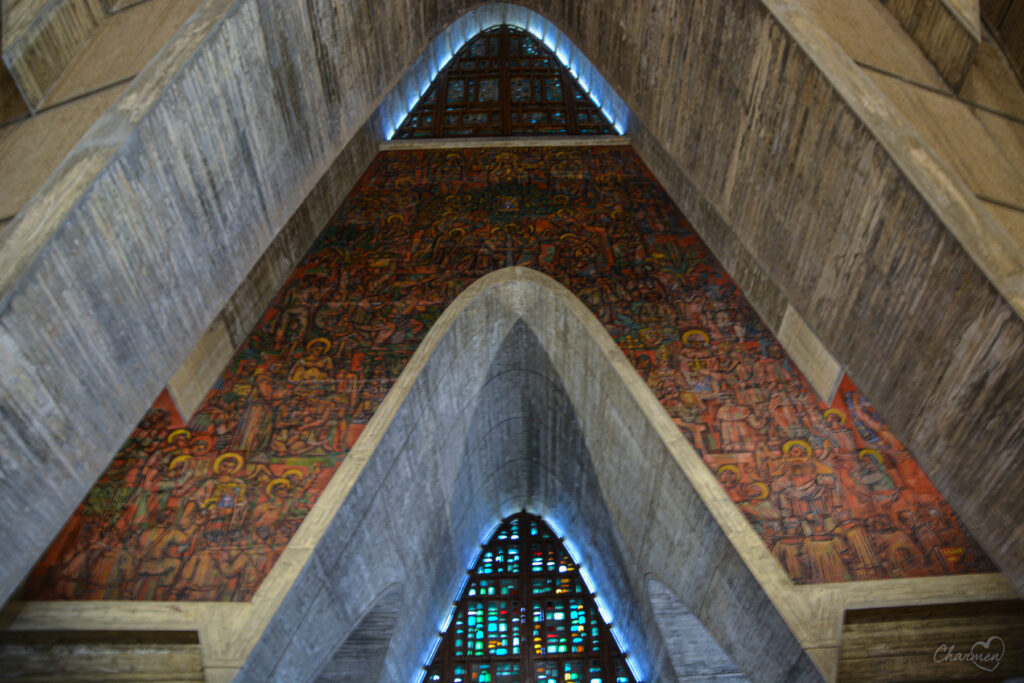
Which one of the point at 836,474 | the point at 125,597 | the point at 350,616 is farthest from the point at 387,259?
the point at 836,474

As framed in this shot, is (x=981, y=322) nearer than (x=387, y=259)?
Yes

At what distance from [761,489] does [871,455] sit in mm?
828

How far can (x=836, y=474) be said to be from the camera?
4934 mm

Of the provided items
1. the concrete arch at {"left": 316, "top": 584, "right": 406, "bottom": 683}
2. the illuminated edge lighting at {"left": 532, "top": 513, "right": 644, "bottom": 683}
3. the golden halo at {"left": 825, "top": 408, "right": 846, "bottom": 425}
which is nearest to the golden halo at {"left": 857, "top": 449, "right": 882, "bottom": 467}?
the golden halo at {"left": 825, "top": 408, "right": 846, "bottom": 425}

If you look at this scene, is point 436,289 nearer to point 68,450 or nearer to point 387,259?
point 387,259

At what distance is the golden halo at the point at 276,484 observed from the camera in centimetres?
488

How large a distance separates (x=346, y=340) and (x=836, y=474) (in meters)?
3.53

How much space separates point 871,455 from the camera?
505 centimetres

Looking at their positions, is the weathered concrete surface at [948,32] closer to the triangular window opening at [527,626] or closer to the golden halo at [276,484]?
the golden halo at [276,484]

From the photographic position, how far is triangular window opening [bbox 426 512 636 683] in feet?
21.6
